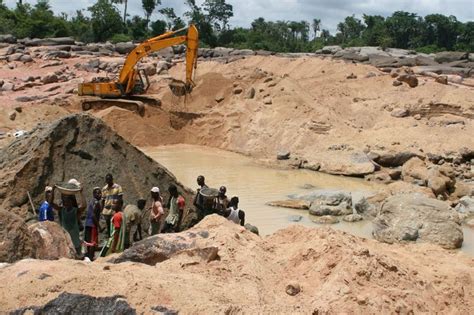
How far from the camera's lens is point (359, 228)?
447 inches

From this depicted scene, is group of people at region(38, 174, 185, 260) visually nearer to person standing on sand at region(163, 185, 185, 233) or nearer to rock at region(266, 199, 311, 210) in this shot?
person standing on sand at region(163, 185, 185, 233)

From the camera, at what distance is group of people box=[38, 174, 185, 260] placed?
6943 millimetres

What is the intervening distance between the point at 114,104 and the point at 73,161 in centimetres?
1126

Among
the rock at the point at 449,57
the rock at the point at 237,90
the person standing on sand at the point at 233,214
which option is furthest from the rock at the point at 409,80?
the person standing on sand at the point at 233,214

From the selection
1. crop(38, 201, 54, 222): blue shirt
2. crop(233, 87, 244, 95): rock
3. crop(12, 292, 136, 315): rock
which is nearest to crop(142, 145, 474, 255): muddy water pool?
crop(233, 87, 244, 95): rock

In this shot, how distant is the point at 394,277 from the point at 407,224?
5.10 metres

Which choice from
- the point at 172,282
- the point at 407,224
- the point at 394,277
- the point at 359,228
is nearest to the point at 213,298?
the point at 172,282

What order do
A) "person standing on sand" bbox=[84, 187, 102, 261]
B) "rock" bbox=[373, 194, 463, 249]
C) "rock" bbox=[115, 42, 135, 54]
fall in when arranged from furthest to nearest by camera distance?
"rock" bbox=[115, 42, 135, 54]
"rock" bbox=[373, 194, 463, 249]
"person standing on sand" bbox=[84, 187, 102, 261]

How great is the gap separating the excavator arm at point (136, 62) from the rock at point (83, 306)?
15.1 metres

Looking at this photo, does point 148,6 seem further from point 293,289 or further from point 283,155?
point 293,289

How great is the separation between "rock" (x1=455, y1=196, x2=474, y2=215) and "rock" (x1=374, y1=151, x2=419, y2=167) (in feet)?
11.3

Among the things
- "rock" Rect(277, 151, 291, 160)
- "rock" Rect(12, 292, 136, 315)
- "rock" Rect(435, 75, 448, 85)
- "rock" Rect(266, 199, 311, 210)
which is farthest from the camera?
"rock" Rect(435, 75, 448, 85)

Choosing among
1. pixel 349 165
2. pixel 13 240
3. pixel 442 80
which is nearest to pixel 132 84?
pixel 349 165

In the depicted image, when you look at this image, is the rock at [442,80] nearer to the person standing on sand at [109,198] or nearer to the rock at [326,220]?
the rock at [326,220]
